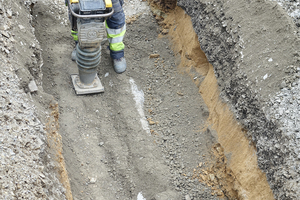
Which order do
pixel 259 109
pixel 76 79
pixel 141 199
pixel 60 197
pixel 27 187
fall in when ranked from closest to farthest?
pixel 27 187, pixel 60 197, pixel 259 109, pixel 141 199, pixel 76 79

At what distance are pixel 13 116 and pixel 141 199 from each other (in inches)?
60.6

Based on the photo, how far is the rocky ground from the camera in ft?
7.74

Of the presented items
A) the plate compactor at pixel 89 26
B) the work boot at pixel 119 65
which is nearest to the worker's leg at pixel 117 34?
the work boot at pixel 119 65

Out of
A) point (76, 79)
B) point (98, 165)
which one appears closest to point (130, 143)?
point (98, 165)

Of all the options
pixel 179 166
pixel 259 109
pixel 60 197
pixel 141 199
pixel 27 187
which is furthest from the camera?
pixel 179 166

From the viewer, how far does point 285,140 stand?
245cm

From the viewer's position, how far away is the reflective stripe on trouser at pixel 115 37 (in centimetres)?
394

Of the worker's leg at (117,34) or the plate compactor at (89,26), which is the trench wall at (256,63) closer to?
the worker's leg at (117,34)

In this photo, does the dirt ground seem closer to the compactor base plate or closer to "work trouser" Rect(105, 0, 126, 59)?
the compactor base plate

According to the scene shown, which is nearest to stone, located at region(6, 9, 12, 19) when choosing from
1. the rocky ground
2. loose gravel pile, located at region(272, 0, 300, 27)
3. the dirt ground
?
the rocky ground

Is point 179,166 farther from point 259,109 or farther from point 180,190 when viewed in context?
point 259,109

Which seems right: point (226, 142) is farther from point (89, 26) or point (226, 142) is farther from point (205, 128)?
point (89, 26)

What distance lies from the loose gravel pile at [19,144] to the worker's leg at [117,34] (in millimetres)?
1396

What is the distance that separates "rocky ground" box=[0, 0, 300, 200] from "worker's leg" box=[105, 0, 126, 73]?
17 cm
